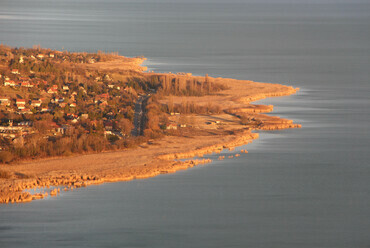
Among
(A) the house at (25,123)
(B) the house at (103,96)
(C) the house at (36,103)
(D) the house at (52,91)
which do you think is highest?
(D) the house at (52,91)

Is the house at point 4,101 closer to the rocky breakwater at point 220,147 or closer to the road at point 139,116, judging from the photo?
the road at point 139,116

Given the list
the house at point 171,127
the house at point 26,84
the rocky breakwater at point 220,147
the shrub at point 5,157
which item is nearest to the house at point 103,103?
the house at point 26,84

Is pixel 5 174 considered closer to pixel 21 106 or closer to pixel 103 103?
pixel 21 106

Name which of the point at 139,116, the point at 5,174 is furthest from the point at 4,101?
the point at 5,174

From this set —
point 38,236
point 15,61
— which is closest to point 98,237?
point 38,236

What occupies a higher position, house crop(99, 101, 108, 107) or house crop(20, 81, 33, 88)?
house crop(20, 81, 33, 88)

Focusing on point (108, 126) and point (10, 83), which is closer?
point (108, 126)

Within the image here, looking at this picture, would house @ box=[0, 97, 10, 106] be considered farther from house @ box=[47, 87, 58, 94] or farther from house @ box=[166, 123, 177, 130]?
house @ box=[166, 123, 177, 130]

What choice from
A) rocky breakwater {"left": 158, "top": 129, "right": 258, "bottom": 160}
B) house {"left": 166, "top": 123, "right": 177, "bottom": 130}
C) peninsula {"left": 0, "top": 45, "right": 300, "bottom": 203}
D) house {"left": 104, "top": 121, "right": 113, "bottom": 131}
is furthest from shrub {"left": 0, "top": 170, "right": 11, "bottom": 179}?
house {"left": 166, "top": 123, "right": 177, "bottom": 130}
